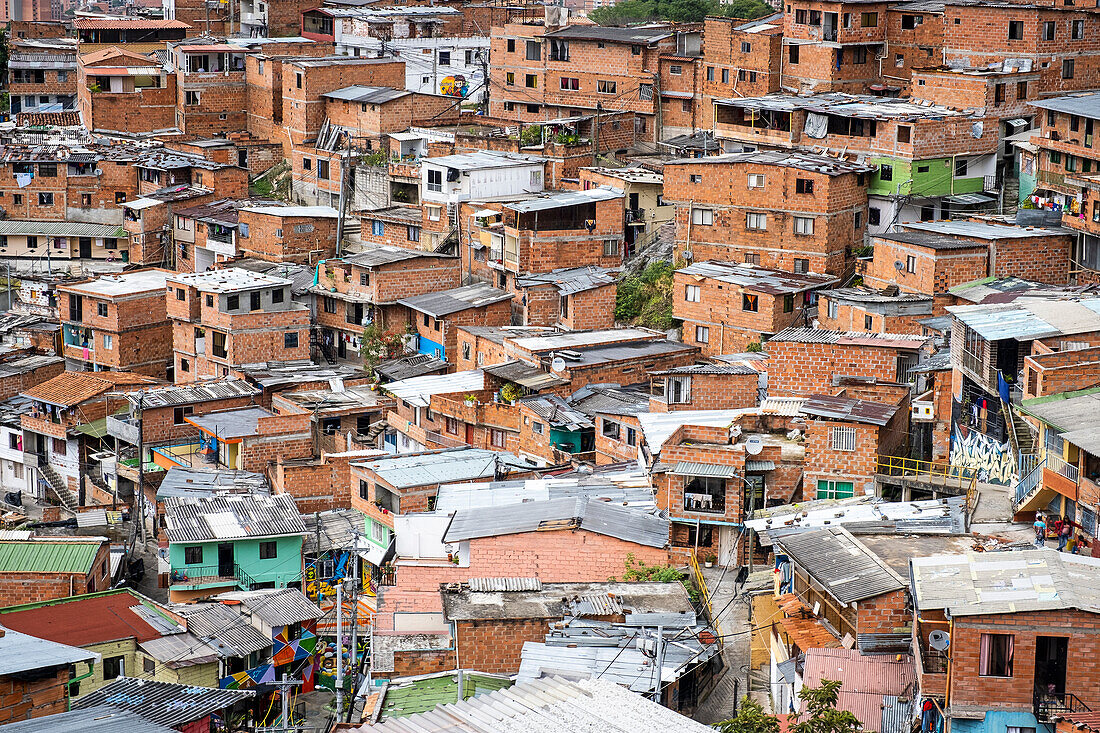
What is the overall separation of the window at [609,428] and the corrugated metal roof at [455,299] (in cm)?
1028

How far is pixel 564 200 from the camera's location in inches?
2019

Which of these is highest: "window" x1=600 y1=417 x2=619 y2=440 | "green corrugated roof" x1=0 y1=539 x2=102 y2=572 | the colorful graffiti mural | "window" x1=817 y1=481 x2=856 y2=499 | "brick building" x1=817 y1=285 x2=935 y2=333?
the colorful graffiti mural

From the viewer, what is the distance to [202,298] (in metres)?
51.2

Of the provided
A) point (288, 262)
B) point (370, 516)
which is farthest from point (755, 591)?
point (288, 262)

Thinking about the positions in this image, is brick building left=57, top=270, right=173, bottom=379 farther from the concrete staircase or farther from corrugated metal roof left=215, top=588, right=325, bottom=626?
corrugated metal roof left=215, top=588, right=325, bottom=626

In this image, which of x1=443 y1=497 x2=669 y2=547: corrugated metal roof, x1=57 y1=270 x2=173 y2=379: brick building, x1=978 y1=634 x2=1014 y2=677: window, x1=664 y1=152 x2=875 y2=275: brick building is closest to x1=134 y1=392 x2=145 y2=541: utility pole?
x1=57 y1=270 x2=173 y2=379: brick building

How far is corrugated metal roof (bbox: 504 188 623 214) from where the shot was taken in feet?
165

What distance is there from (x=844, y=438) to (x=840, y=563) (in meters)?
6.61

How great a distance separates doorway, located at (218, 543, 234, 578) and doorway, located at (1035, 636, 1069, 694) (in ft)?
70.1

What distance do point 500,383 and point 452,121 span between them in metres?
20.3

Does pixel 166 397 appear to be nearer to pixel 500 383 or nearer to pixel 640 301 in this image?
pixel 500 383

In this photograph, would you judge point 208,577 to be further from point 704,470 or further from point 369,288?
point 369,288

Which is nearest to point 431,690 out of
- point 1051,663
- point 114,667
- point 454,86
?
point 114,667

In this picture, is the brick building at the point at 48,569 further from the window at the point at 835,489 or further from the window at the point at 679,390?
the window at the point at 835,489
